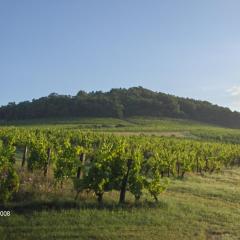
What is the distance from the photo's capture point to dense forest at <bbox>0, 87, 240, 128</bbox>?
11588cm

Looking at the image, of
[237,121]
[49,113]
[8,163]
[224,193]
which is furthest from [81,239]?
[237,121]

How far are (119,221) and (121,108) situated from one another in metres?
104

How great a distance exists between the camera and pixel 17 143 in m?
33.3

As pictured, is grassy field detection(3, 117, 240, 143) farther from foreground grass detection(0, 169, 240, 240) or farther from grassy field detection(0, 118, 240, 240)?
foreground grass detection(0, 169, 240, 240)

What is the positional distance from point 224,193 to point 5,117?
3847 inches

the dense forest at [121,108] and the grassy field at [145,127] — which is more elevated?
the dense forest at [121,108]

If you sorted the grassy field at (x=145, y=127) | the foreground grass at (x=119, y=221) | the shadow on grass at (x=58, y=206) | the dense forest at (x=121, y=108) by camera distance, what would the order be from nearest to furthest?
the foreground grass at (x=119, y=221)
the shadow on grass at (x=58, y=206)
the grassy field at (x=145, y=127)
the dense forest at (x=121, y=108)

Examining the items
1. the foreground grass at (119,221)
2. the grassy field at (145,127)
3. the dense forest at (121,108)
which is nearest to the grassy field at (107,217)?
the foreground grass at (119,221)

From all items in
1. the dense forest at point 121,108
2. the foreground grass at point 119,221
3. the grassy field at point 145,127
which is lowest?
the foreground grass at point 119,221

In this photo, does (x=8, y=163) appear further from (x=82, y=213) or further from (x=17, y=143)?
(x=17, y=143)

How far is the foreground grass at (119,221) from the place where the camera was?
1462 centimetres

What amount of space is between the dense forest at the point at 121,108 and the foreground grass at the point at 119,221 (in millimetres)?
97337

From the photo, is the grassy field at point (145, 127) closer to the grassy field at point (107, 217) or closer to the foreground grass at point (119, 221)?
the grassy field at point (107, 217)

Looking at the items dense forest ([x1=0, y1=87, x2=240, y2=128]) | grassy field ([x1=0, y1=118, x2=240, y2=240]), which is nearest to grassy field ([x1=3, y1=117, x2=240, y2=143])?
dense forest ([x1=0, y1=87, x2=240, y2=128])
